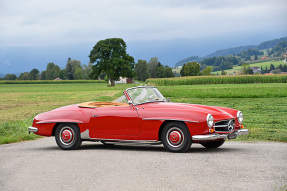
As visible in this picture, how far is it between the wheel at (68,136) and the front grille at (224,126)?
2.99m

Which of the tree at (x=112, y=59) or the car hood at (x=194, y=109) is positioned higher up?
the tree at (x=112, y=59)

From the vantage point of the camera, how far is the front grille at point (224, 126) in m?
8.69

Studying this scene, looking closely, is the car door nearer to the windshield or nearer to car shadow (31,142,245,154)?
the windshield

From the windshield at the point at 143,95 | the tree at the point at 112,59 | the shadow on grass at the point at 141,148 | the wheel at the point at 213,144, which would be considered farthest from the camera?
the tree at the point at 112,59

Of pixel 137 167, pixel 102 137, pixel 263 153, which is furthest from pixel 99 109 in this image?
pixel 263 153

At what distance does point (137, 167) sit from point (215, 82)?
73.5 m

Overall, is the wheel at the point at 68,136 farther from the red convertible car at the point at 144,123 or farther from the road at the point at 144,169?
the road at the point at 144,169

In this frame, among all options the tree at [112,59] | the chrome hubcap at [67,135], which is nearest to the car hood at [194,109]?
the chrome hubcap at [67,135]

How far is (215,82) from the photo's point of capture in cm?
7969

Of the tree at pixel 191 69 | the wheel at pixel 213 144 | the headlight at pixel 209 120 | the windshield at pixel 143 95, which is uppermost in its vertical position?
the tree at pixel 191 69

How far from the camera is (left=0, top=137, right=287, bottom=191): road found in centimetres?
611

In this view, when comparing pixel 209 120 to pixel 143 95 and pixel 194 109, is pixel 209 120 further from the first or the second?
pixel 143 95

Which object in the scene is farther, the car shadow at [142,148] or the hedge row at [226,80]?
the hedge row at [226,80]

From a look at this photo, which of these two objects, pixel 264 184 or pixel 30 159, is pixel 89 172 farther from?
pixel 264 184
